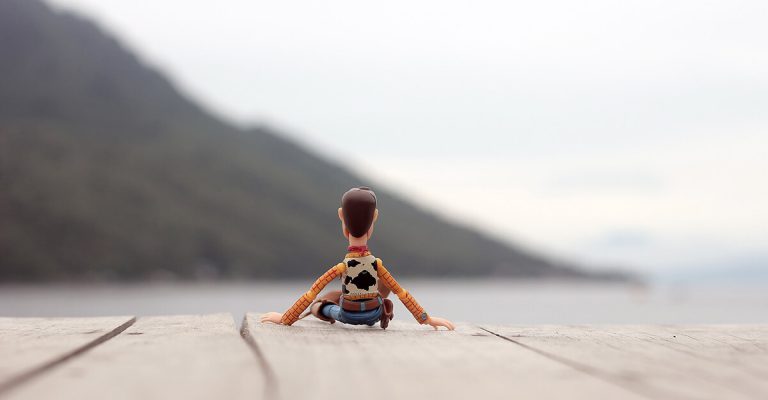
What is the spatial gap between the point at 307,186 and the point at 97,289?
71768mm

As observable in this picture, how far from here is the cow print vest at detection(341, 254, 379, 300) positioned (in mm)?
5355

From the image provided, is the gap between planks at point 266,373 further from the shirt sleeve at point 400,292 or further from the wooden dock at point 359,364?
the shirt sleeve at point 400,292

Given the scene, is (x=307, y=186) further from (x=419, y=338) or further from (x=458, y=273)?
(x=419, y=338)

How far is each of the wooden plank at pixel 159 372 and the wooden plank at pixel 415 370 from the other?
0.37 feet

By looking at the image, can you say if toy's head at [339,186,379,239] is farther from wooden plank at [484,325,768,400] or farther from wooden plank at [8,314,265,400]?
Answer: wooden plank at [8,314,265,400]

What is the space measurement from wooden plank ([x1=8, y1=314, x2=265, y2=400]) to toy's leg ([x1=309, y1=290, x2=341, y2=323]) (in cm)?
165

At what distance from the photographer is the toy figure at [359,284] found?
17.1 feet

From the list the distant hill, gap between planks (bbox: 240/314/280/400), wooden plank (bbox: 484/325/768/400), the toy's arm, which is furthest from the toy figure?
the distant hill

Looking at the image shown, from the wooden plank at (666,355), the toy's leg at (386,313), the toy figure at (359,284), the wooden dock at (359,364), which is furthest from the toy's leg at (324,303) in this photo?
the wooden plank at (666,355)

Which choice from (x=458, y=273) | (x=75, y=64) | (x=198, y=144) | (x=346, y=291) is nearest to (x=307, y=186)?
(x=198, y=144)

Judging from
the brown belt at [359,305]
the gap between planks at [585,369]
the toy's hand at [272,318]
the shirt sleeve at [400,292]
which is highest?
the shirt sleeve at [400,292]

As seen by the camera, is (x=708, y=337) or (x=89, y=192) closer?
(x=708, y=337)

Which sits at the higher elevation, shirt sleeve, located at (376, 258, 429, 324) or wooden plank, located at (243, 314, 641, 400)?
shirt sleeve, located at (376, 258, 429, 324)

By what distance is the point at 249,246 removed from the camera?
14488 centimetres
